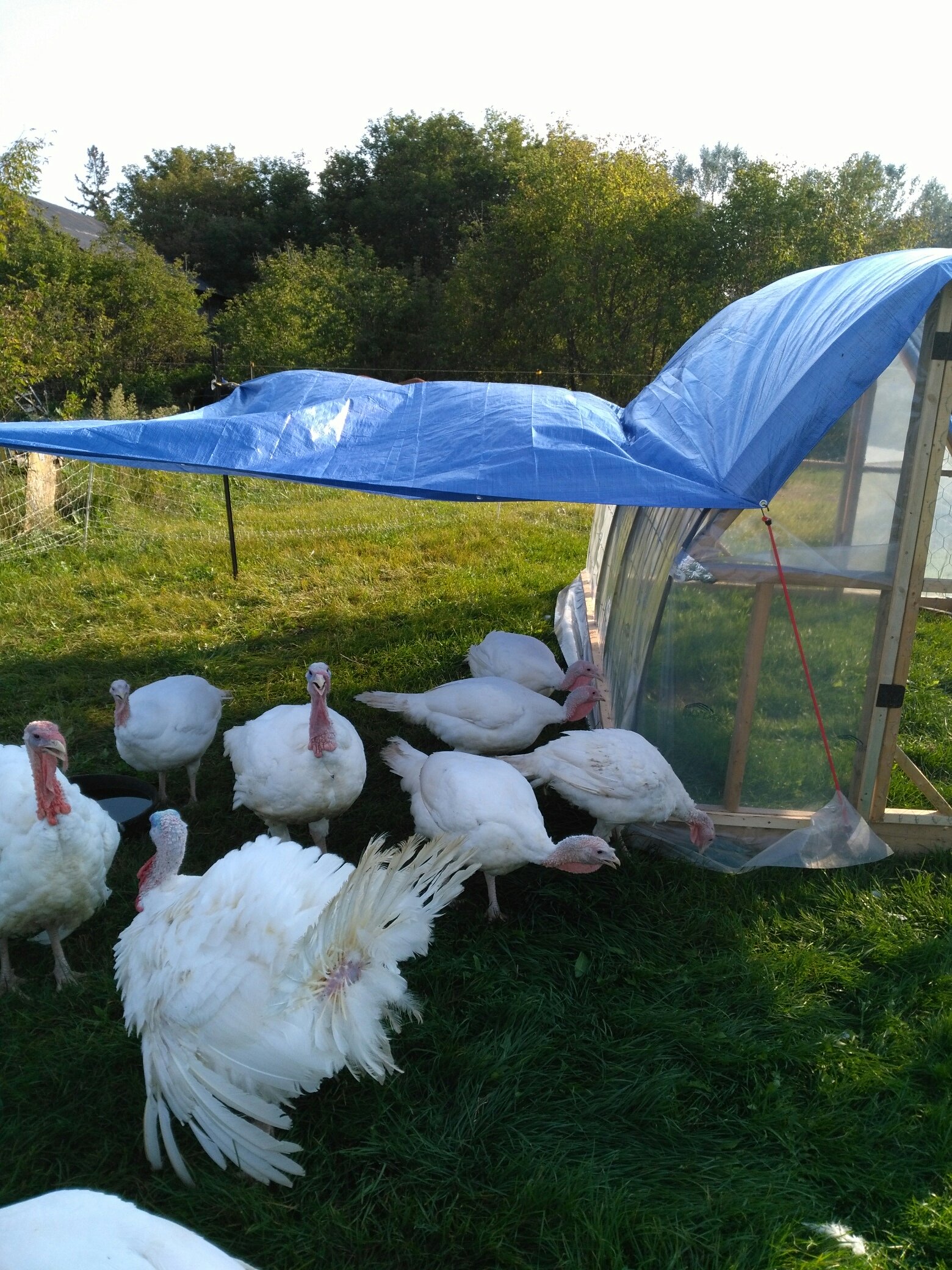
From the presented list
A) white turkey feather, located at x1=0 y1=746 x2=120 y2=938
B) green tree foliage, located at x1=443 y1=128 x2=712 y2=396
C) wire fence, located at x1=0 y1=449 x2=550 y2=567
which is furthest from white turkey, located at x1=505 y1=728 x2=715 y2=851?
green tree foliage, located at x1=443 y1=128 x2=712 y2=396

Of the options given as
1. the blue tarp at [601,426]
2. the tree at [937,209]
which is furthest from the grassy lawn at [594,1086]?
the tree at [937,209]

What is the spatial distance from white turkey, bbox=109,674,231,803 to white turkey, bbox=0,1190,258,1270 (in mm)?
2944

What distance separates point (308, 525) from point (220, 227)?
89.3ft

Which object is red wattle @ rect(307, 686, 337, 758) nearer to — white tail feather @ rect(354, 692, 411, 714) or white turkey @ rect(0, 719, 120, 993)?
white turkey @ rect(0, 719, 120, 993)

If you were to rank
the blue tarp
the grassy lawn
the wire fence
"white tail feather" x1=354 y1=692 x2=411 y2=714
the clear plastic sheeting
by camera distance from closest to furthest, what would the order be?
the grassy lawn < the blue tarp < the clear plastic sheeting < "white tail feather" x1=354 y1=692 x2=411 y2=714 < the wire fence

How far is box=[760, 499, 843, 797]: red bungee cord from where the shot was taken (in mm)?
3844

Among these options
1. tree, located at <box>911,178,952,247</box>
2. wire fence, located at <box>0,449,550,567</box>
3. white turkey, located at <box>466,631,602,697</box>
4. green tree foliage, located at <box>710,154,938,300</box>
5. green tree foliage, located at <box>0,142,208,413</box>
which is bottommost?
white turkey, located at <box>466,631,602,697</box>

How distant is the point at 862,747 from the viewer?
13.6 feet

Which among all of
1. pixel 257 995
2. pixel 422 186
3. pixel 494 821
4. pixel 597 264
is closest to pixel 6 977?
pixel 257 995

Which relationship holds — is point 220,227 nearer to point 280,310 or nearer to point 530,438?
point 280,310

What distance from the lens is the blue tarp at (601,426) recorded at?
11.7 ft

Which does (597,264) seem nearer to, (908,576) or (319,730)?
(908,576)

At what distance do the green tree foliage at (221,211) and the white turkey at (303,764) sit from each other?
31.8 metres

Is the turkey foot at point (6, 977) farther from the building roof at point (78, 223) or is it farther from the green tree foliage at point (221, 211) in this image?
the green tree foliage at point (221, 211)
